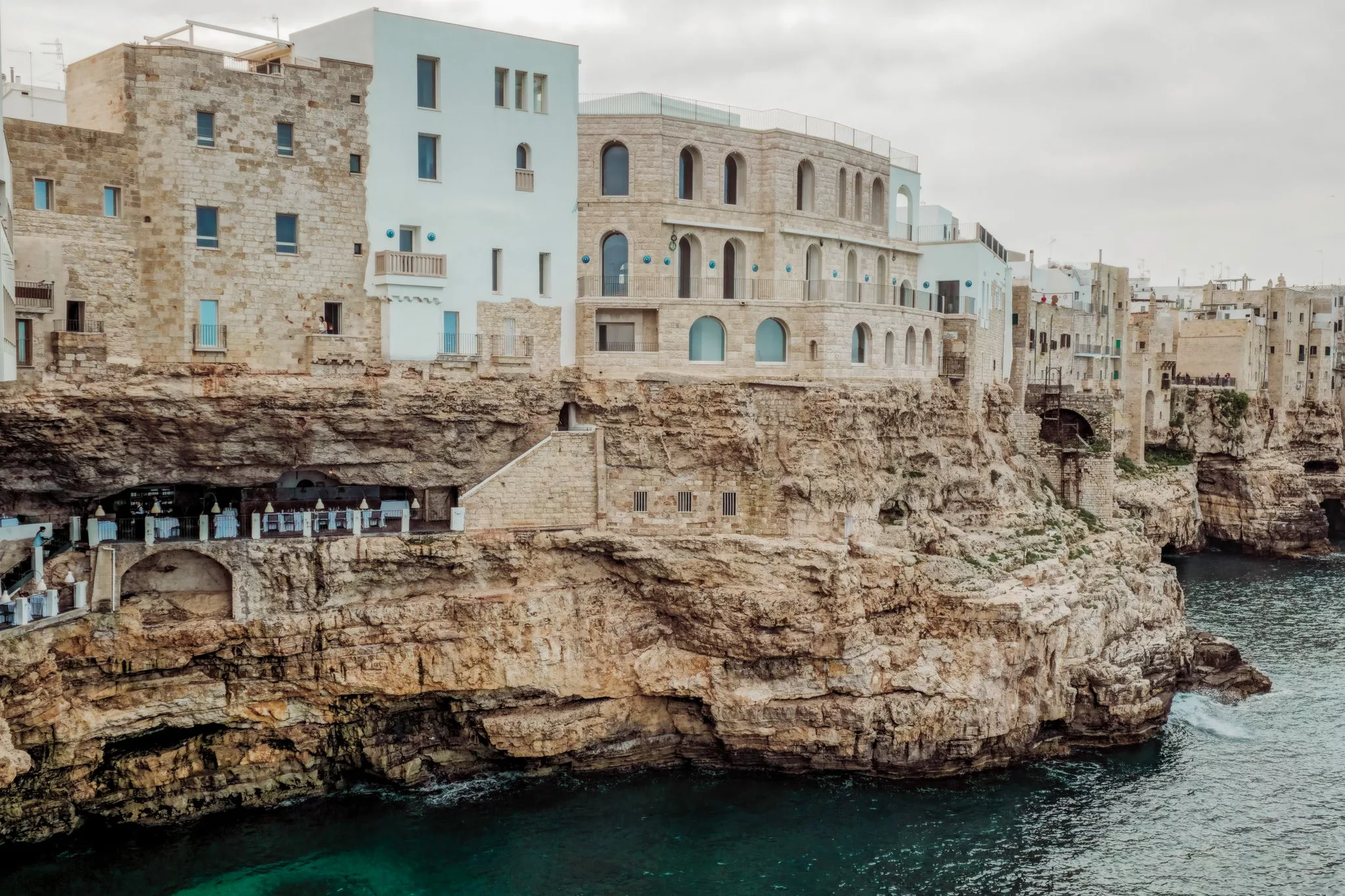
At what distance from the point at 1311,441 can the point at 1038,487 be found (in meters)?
46.5

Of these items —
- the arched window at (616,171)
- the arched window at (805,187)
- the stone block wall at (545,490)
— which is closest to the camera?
the stone block wall at (545,490)

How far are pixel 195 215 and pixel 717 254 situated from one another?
16931 millimetres

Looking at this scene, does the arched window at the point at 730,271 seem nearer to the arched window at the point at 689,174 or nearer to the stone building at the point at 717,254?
the stone building at the point at 717,254

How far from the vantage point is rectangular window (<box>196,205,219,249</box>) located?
34250mm

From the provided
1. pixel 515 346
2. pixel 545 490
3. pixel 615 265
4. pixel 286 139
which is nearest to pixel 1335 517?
pixel 615 265

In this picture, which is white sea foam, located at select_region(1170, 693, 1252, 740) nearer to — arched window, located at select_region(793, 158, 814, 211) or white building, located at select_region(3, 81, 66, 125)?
arched window, located at select_region(793, 158, 814, 211)

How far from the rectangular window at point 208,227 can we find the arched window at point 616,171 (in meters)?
12.7

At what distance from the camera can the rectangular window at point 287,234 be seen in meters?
35.4

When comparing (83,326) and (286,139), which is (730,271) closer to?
(286,139)

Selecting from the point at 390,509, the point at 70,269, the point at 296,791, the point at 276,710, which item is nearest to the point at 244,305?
the point at 70,269

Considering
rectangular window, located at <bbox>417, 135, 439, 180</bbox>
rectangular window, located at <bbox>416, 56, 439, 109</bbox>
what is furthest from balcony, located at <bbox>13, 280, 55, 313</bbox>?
rectangular window, located at <bbox>416, 56, 439, 109</bbox>

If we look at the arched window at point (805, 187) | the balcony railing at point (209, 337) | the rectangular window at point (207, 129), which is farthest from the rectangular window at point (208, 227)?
the arched window at point (805, 187)

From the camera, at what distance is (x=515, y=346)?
3938 centimetres

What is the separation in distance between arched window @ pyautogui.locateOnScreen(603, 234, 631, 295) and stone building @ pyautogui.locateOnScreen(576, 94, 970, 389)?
0.04 m
